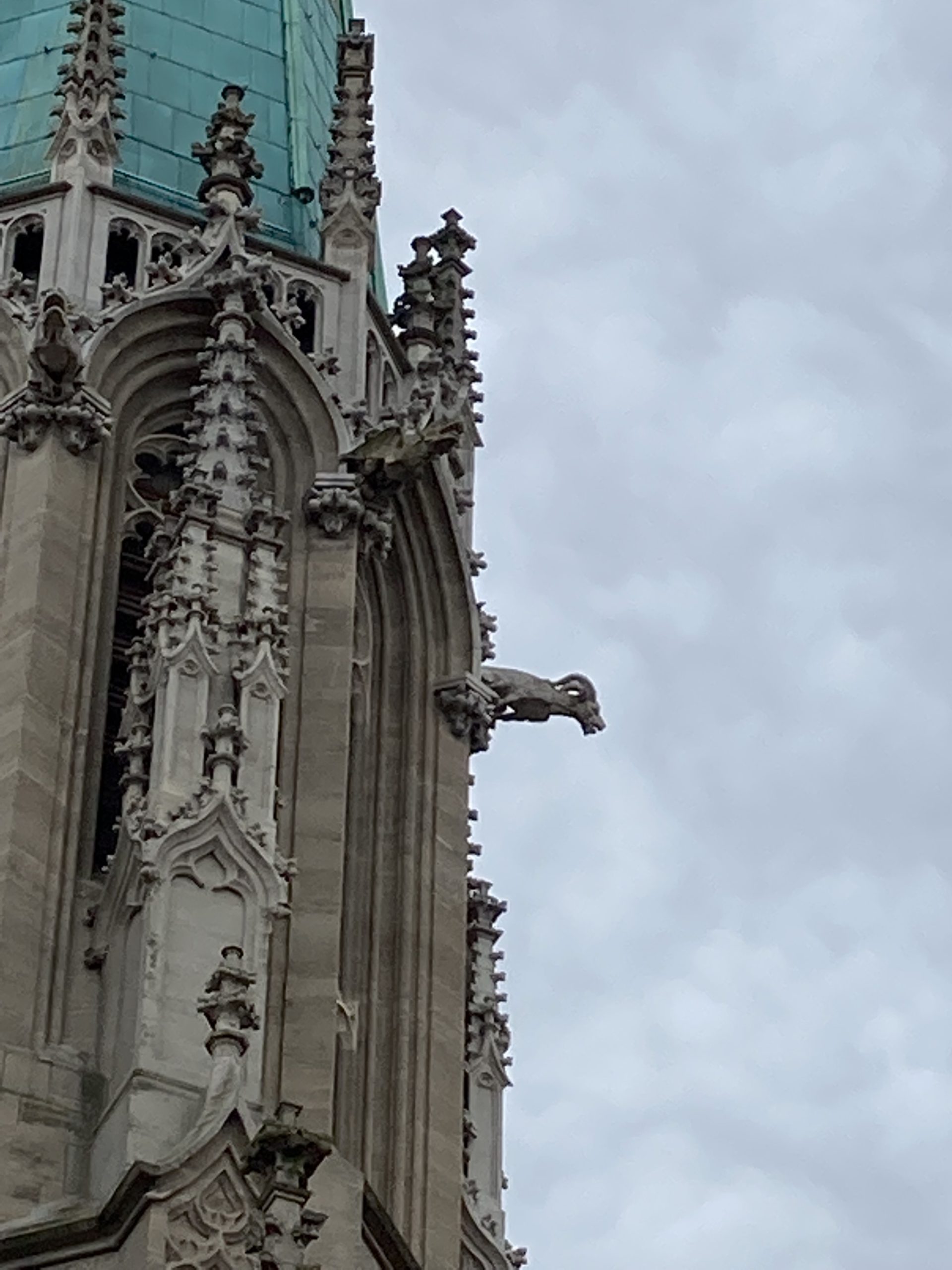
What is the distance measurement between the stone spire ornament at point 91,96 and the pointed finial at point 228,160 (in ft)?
2.73

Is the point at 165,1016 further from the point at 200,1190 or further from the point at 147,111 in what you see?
the point at 147,111

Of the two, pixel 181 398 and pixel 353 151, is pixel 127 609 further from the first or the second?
pixel 353 151

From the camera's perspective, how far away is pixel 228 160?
121ft

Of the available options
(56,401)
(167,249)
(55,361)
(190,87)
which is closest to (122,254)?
(167,249)

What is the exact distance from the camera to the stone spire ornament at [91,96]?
37.5 metres

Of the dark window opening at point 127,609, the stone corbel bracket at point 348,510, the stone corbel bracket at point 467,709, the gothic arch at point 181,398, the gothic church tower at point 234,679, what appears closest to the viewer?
the gothic church tower at point 234,679

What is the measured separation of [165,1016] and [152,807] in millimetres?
1800

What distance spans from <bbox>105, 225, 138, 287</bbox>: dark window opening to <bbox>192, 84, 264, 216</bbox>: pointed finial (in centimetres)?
71

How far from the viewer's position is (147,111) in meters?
38.9

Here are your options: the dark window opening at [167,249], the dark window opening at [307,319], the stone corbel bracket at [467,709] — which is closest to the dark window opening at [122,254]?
the dark window opening at [167,249]

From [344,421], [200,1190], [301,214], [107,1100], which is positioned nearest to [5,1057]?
[107,1100]

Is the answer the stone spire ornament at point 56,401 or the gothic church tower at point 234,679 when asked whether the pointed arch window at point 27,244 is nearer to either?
the gothic church tower at point 234,679

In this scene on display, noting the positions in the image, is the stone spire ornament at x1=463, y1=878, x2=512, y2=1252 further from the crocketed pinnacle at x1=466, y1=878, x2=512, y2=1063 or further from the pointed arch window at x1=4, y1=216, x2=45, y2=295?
the pointed arch window at x1=4, y1=216, x2=45, y2=295

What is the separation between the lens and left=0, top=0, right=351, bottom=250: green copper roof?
38375 mm
